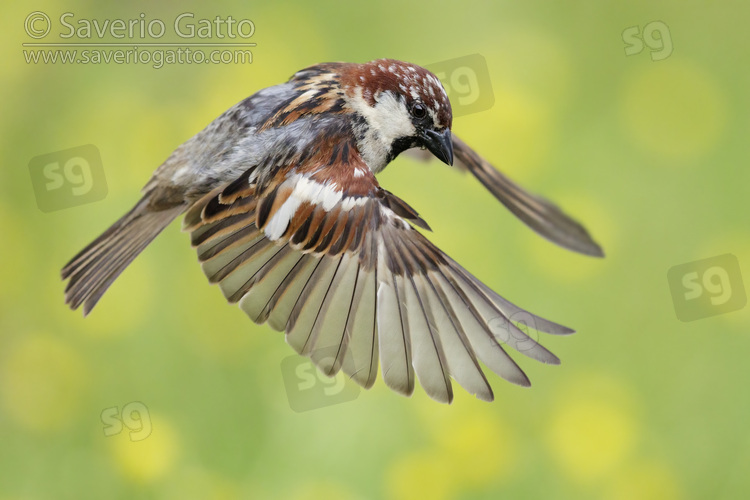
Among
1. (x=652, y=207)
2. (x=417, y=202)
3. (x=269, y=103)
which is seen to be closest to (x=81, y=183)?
(x=269, y=103)

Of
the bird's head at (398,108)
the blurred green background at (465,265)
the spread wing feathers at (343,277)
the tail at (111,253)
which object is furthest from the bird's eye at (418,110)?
the blurred green background at (465,265)

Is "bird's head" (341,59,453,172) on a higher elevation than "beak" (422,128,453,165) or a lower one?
higher

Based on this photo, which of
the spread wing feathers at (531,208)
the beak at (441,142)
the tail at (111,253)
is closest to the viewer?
the beak at (441,142)

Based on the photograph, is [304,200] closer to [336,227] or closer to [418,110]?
[336,227]

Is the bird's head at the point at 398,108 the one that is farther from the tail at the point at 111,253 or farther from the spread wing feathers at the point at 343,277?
the tail at the point at 111,253

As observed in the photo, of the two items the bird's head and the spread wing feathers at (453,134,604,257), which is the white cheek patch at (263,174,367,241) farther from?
the spread wing feathers at (453,134,604,257)

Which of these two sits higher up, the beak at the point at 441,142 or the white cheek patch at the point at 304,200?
the beak at the point at 441,142

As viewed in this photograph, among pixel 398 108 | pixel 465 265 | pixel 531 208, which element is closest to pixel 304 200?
pixel 398 108

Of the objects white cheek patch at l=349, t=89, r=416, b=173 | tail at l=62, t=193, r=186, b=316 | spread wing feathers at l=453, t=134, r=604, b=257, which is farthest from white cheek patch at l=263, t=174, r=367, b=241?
spread wing feathers at l=453, t=134, r=604, b=257
